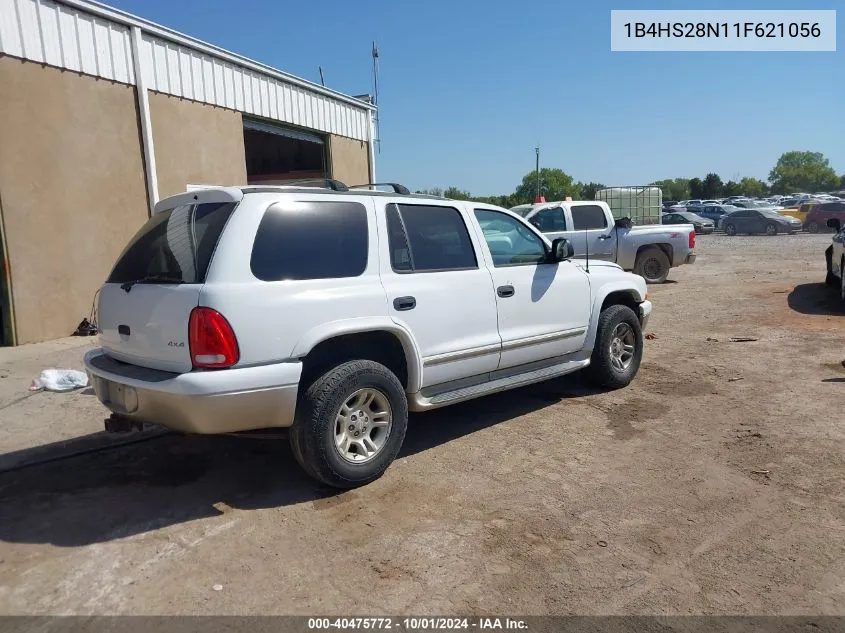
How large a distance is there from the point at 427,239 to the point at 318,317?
121 centimetres

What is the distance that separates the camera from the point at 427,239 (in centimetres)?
456

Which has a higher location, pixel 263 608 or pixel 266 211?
pixel 266 211

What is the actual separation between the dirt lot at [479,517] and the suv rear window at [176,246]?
1.38 metres

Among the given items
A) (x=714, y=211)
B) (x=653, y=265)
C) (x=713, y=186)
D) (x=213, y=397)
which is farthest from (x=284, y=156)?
(x=713, y=186)

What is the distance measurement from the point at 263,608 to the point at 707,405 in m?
4.30

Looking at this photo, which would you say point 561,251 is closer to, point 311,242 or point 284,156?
point 311,242

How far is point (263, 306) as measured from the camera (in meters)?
3.49

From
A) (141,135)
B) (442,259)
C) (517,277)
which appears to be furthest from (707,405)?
(141,135)

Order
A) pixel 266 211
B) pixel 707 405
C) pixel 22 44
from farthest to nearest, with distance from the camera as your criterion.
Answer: pixel 22 44 < pixel 707 405 < pixel 266 211

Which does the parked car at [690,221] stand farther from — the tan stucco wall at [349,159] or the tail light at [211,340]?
the tail light at [211,340]

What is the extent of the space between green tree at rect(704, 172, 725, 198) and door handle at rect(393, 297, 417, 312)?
79.7m

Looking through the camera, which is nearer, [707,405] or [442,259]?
[442,259]

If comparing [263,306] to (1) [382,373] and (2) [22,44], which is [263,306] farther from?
(2) [22,44]

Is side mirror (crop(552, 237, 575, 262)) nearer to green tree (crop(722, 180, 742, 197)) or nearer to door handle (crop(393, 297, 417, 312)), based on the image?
door handle (crop(393, 297, 417, 312))
